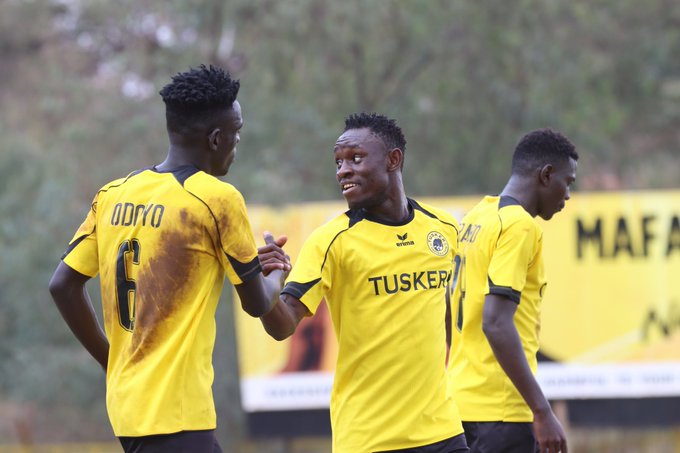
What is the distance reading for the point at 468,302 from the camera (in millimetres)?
5578

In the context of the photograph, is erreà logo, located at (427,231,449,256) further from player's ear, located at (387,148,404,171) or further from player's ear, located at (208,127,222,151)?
player's ear, located at (208,127,222,151)

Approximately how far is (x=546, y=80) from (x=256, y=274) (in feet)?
49.7

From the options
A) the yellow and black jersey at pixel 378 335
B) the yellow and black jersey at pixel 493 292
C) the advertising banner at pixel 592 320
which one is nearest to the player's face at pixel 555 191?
the yellow and black jersey at pixel 493 292

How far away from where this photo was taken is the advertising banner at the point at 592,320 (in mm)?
13844

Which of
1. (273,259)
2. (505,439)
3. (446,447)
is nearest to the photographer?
(273,259)

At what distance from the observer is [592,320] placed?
14.1m

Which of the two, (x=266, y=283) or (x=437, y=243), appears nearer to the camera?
(x=266, y=283)

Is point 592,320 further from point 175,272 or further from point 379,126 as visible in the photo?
point 175,272

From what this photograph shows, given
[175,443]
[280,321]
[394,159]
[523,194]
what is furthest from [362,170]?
[175,443]

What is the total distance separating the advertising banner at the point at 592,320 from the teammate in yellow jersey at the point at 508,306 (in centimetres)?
802

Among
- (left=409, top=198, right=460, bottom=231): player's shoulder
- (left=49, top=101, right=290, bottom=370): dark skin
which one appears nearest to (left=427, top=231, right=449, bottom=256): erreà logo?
(left=409, top=198, right=460, bottom=231): player's shoulder

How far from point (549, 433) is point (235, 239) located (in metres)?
1.85

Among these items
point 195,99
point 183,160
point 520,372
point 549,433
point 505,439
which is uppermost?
point 195,99

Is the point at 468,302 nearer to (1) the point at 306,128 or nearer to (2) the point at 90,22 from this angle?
(1) the point at 306,128
